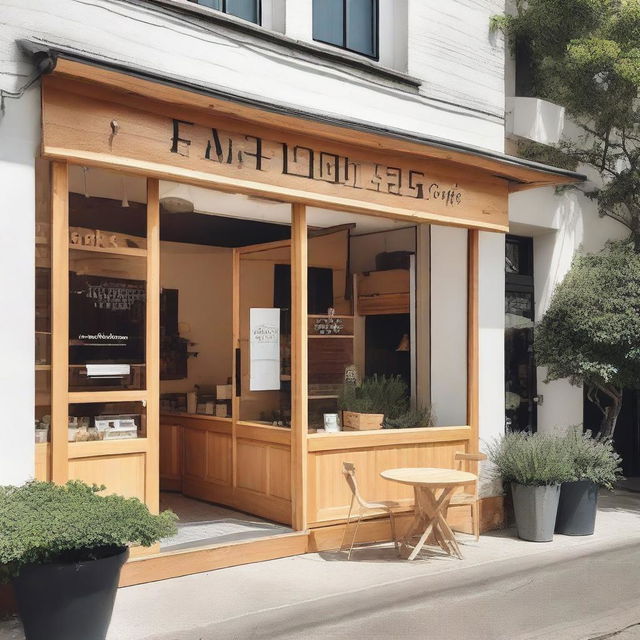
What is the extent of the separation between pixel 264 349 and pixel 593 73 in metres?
4.99

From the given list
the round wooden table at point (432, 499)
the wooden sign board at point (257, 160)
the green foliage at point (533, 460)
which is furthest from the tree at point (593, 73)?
the round wooden table at point (432, 499)

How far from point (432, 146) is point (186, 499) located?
480 cm

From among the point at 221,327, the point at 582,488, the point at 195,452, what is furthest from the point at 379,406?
the point at 195,452

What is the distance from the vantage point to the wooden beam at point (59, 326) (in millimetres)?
6074

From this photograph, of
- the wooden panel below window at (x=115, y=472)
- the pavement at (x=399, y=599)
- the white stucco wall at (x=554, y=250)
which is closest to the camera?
the pavement at (x=399, y=599)

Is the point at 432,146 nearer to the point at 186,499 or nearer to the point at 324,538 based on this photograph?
the point at 324,538

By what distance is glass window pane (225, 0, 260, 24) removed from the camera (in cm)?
759

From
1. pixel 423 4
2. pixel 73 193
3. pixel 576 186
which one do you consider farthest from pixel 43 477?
pixel 576 186

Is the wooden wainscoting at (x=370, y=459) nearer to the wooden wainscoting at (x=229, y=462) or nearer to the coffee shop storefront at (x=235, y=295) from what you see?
the coffee shop storefront at (x=235, y=295)

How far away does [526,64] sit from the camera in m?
10.6

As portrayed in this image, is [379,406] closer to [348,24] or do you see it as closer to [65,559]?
[348,24]

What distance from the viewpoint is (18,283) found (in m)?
5.84

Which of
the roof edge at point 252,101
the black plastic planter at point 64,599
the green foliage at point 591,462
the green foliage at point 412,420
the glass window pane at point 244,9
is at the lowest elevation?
the black plastic planter at point 64,599

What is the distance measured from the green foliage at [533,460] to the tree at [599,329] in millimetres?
1077
